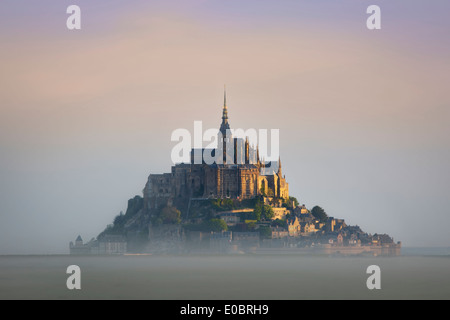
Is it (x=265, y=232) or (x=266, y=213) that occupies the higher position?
(x=266, y=213)

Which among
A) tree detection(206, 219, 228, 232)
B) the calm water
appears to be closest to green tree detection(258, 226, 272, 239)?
tree detection(206, 219, 228, 232)

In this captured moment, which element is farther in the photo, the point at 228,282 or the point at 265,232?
the point at 265,232

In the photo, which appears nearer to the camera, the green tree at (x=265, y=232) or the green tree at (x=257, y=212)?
the green tree at (x=265, y=232)

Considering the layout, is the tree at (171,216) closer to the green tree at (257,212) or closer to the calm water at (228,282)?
the green tree at (257,212)

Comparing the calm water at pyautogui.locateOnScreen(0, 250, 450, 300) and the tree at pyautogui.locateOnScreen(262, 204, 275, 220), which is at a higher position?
the tree at pyautogui.locateOnScreen(262, 204, 275, 220)

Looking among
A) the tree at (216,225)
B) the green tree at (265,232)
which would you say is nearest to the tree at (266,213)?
the green tree at (265,232)

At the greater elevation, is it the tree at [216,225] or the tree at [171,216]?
the tree at [171,216]

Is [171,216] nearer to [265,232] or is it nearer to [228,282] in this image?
[265,232]

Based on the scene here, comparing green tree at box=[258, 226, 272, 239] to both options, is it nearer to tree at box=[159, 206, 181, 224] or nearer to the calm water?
tree at box=[159, 206, 181, 224]

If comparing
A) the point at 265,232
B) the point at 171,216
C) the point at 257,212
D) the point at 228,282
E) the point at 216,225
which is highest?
the point at 257,212

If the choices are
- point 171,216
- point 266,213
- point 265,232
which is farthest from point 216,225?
point 266,213

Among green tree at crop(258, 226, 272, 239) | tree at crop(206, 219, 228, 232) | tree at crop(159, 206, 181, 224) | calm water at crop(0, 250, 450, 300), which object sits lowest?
calm water at crop(0, 250, 450, 300)
